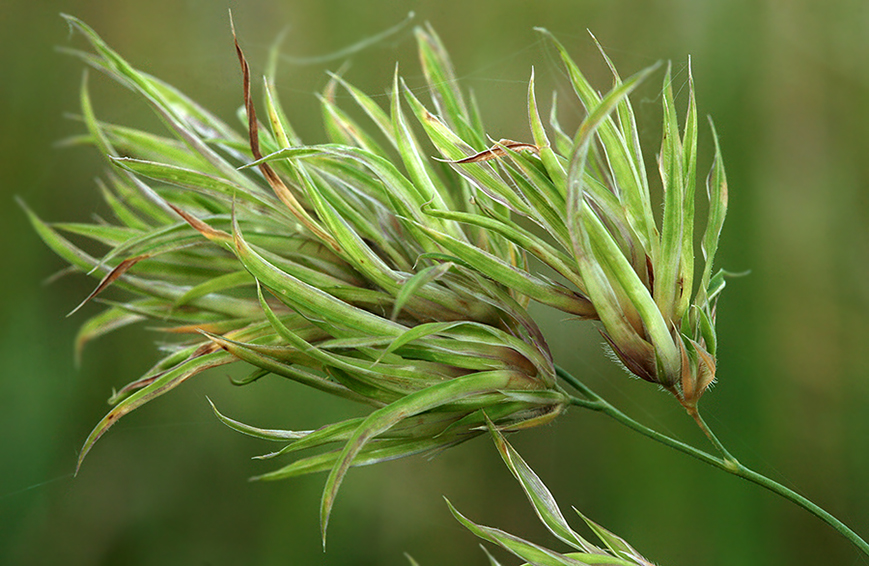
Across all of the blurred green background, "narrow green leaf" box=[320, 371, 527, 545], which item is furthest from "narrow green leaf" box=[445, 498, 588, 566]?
the blurred green background

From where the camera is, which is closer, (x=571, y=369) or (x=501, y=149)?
(x=501, y=149)

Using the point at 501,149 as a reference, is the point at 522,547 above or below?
below

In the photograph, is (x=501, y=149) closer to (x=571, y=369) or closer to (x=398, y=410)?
(x=398, y=410)

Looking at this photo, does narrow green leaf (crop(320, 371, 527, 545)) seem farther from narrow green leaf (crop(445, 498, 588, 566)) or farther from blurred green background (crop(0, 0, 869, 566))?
blurred green background (crop(0, 0, 869, 566))

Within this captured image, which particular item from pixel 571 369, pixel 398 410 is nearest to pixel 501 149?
pixel 398 410

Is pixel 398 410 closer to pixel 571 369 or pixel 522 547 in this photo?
pixel 522 547

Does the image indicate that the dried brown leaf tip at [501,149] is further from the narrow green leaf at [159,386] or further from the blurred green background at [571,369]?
the blurred green background at [571,369]

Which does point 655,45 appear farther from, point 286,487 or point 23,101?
point 23,101

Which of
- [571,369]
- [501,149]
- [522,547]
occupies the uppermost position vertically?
[501,149]
